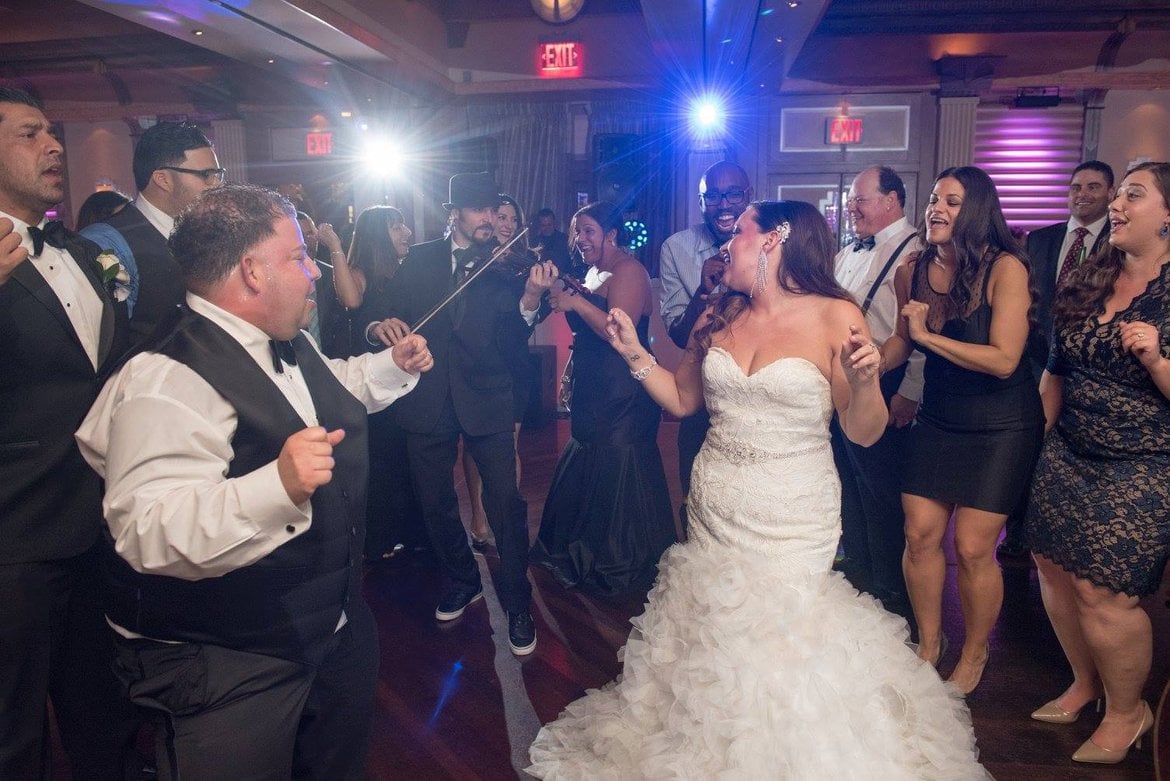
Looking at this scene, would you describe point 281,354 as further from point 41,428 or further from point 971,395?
point 971,395

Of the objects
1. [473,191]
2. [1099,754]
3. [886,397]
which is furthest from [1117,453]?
[473,191]

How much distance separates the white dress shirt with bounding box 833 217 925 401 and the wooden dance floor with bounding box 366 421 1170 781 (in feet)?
3.15

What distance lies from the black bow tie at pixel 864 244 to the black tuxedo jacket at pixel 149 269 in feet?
8.31

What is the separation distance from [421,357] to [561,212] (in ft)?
21.6

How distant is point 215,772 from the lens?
4.78 ft

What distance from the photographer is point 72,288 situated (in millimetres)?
1939

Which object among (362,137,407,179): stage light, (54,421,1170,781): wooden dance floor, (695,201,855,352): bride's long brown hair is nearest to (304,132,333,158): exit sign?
(362,137,407,179): stage light

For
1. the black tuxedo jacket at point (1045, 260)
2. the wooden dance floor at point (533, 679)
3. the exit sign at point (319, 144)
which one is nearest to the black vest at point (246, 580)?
the wooden dance floor at point (533, 679)

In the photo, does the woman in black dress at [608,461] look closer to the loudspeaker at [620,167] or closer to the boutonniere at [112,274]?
the boutonniere at [112,274]

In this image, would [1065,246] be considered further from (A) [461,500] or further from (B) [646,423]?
(A) [461,500]

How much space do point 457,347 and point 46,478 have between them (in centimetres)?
151

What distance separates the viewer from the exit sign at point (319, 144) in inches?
348

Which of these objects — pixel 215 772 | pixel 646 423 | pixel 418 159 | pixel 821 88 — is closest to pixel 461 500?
pixel 646 423

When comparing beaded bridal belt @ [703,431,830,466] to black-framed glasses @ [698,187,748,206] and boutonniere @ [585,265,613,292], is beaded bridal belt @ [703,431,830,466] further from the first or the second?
black-framed glasses @ [698,187,748,206]
